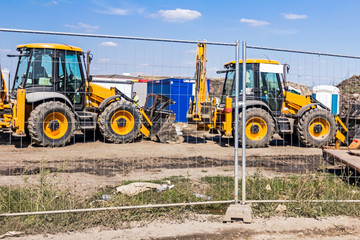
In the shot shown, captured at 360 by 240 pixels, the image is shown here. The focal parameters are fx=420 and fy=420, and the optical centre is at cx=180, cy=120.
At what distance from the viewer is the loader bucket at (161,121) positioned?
13531 millimetres

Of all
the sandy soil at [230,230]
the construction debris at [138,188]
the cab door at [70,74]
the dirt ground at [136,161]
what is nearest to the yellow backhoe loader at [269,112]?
the dirt ground at [136,161]

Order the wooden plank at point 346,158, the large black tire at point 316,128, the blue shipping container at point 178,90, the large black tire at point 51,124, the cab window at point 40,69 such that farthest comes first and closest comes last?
the blue shipping container at point 178,90 → the large black tire at point 316,128 → the cab window at point 40,69 → the large black tire at point 51,124 → the wooden plank at point 346,158

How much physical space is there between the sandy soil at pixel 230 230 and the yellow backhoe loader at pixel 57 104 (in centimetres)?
696

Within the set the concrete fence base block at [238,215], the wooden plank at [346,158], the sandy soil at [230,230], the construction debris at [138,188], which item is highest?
the wooden plank at [346,158]

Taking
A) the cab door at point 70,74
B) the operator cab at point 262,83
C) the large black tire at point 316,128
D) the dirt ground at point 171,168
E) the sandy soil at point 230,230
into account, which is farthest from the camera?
the large black tire at point 316,128

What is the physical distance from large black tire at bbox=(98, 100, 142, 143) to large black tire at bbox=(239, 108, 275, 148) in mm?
3436

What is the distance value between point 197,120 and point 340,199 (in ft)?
25.2

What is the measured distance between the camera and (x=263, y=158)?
35.1 ft

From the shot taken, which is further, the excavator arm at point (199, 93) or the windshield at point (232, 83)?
the excavator arm at point (199, 93)

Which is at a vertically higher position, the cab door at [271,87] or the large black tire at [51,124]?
the cab door at [271,87]

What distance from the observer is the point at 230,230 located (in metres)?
5.13

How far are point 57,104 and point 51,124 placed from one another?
59cm

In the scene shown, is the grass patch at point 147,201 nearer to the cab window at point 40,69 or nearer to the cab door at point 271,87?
the cab door at point 271,87

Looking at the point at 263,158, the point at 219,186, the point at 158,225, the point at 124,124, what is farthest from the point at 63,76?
the point at 158,225
